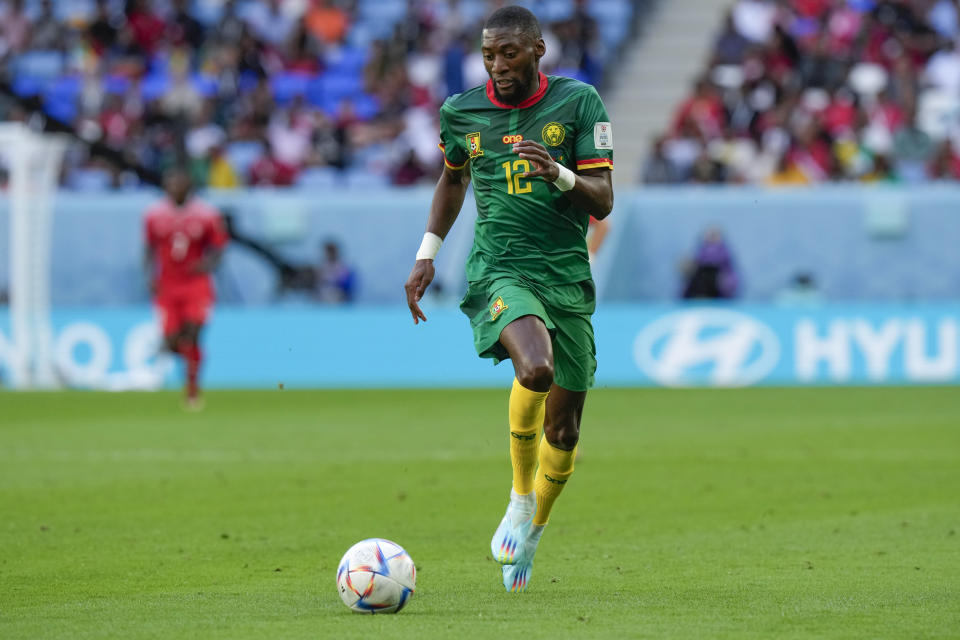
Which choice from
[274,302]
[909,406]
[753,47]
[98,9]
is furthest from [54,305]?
[909,406]

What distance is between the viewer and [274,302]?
23.2 meters

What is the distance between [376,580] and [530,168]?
1.95m

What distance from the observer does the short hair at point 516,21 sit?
6.66m

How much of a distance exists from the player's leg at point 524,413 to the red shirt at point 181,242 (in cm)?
1063

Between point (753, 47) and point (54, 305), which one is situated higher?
point (753, 47)

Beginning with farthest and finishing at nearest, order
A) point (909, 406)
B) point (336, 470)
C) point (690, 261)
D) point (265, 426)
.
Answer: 1. point (690, 261)
2. point (909, 406)
3. point (265, 426)
4. point (336, 470)

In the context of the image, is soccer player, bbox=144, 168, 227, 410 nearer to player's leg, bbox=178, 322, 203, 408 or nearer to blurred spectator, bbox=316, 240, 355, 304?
player's leg, bbox=178, 322, 203, 408

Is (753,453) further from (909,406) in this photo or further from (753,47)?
(753,47)

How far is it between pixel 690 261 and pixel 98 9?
40.6 ft

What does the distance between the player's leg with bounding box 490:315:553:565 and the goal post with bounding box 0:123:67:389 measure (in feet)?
47.6

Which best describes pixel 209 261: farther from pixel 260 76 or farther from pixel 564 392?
pixel 564 392

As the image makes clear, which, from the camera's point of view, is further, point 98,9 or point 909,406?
point 98,9

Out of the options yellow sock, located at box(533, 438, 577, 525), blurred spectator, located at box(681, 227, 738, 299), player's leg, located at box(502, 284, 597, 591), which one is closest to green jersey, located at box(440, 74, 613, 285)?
player's leg, located at box(502, 284, 597, 591)

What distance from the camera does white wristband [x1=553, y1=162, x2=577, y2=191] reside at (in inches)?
253
